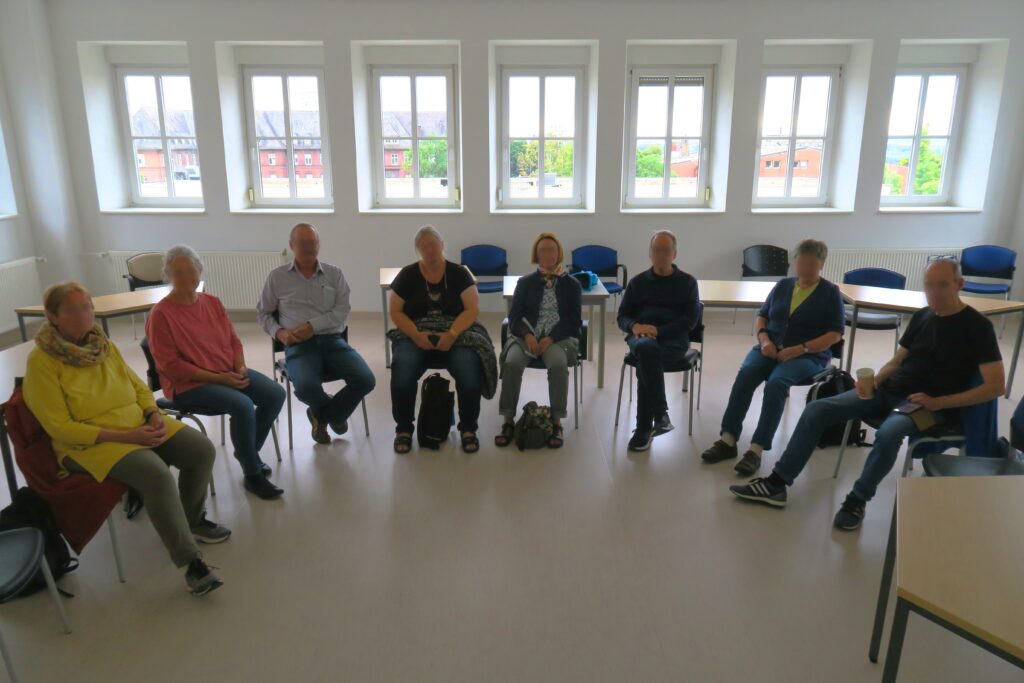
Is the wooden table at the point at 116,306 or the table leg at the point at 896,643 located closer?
the table leg at the point at 896,643

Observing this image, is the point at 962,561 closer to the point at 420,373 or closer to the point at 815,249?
the point at 815,249

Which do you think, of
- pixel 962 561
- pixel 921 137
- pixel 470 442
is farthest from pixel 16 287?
pixel 921 137

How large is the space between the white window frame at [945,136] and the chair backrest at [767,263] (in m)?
1.34

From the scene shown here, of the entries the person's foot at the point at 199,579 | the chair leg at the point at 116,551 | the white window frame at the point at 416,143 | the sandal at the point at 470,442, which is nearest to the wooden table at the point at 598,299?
the sandal at the point at 470,442

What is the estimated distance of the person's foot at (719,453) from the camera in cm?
359

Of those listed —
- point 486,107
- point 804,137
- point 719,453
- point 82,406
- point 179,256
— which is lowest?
point 719,453

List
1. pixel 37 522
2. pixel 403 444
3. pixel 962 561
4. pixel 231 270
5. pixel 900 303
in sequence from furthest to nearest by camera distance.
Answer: pixel 231 270
pixel 900 303
pixel 403 444
pixel 37 522
pixel 962 561

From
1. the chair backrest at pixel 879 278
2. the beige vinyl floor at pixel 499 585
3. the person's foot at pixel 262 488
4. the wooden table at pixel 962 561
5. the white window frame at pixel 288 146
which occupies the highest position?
the white window frame at pixel 288 146

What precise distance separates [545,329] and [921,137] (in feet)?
17.6

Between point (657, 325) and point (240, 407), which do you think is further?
point (657, 325)

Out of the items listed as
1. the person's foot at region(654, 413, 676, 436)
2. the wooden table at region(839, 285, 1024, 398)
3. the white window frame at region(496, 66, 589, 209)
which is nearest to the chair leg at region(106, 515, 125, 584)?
the person's foot at region(654, 413, 676, 436)

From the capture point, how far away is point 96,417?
8.20 feet

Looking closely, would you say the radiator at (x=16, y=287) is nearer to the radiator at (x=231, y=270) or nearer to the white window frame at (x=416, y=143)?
the radiator at (x=231, y=270)

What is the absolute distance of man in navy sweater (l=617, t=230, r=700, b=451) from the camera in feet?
12.3
